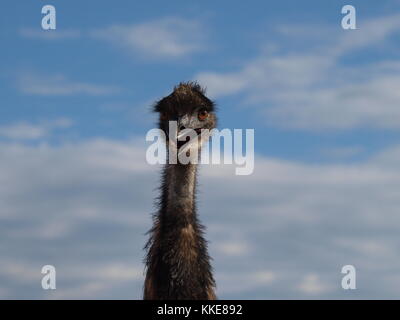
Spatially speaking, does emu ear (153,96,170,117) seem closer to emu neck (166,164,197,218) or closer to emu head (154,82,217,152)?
emu head (154,82,217,152)

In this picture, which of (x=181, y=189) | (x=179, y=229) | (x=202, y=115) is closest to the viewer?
(x=179, y=229)

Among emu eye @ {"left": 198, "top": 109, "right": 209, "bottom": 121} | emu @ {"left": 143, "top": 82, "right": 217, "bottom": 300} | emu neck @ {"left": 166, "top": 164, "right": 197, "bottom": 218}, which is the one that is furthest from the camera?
emu eye @ {"left": 198, "top": 109, "right": 209, "bottom": 121}

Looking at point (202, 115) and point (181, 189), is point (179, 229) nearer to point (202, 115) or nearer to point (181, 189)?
point (181, 189)

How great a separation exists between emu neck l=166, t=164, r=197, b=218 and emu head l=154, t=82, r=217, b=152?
0.90ft

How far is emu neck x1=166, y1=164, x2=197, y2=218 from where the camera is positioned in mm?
16422

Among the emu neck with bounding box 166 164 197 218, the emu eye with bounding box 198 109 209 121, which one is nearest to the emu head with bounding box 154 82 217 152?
the emu eye with bounding box 198 109 209 121

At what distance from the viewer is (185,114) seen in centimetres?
1659

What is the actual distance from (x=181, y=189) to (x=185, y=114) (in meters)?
0.91

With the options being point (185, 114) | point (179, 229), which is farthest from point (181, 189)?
point (185, 114)
